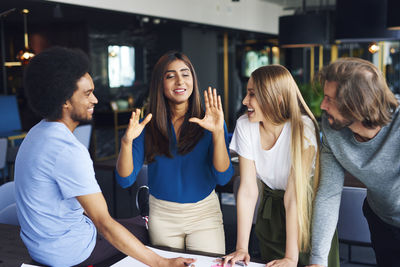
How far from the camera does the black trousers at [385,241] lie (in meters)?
1.62

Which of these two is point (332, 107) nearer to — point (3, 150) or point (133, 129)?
point (133, 129)

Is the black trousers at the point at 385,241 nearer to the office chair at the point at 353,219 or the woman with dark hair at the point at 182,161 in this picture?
the woman with dark hair at the point at 182,161

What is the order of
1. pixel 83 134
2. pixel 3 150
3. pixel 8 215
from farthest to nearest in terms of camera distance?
pixel 83 134
pixel 3 150
pixel 8 215

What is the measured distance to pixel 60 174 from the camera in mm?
1352

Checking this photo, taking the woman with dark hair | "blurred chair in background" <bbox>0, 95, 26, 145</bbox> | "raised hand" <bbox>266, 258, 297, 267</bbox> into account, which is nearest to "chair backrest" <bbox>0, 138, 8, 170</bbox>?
"blurred chair in background" <bbox>0, 95, 26, 145</bbox>

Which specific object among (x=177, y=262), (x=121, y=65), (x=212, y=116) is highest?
(x=121, y=65)

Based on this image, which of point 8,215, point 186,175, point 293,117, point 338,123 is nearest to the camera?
point 338,123

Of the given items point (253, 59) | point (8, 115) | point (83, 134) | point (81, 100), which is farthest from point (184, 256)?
point (253, 59)

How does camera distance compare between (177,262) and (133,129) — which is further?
(133,129)

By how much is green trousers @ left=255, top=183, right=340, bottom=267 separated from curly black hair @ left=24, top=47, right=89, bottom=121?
88 centimetres

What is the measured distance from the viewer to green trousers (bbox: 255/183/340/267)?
1729 millimetres

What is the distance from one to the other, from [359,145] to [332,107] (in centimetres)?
20

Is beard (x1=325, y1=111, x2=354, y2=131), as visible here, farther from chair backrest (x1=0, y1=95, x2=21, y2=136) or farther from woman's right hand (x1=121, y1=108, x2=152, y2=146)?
chair backrest (x1=0, y1=95, x2=21, y2=136)

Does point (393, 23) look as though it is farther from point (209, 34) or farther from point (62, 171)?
point (209, 34)
